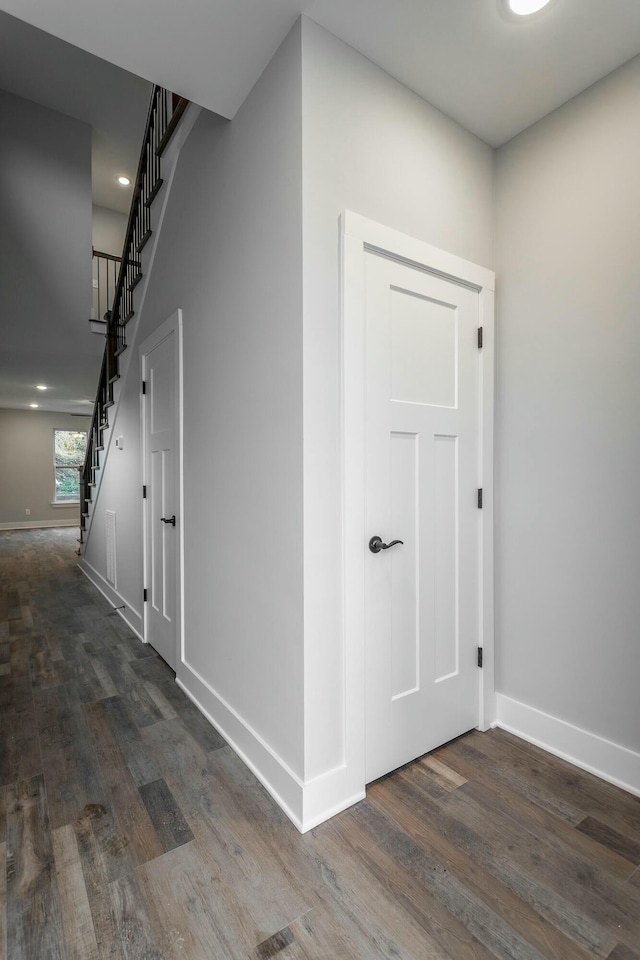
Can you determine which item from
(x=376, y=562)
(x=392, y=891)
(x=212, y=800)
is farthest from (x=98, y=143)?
(x=392, y=891)

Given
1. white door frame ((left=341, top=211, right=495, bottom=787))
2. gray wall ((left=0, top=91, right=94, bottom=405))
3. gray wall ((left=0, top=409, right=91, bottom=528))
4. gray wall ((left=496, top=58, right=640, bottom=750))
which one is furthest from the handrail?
gray wall ((left=496, top=58, right=640, bottom=750))

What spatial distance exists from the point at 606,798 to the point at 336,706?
3.48 ft

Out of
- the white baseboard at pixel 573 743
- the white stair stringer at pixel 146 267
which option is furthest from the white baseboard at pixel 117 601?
the white baseboard at pixel 573 743

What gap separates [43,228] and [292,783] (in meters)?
5.80

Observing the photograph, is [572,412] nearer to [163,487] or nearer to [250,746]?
[250,746]

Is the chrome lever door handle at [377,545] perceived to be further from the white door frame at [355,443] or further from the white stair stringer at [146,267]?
the white stair stringer at [146,267]

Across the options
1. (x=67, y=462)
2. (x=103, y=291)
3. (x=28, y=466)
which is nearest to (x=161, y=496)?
(x=103, y=291)

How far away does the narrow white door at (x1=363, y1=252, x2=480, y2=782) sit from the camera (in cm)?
176

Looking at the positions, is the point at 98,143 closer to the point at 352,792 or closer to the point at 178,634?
the point at 178,634

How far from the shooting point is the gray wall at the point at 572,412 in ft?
5.74

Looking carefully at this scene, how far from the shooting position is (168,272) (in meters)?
2.84

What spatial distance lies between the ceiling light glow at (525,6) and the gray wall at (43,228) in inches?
200

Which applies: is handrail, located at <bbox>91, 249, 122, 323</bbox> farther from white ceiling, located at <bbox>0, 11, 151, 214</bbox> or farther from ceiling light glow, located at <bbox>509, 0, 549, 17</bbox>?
ceiling light glow, located at <bbox>509, 0, 549, 17</bbox>

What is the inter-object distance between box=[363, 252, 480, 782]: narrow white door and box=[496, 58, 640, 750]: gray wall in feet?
0.62
